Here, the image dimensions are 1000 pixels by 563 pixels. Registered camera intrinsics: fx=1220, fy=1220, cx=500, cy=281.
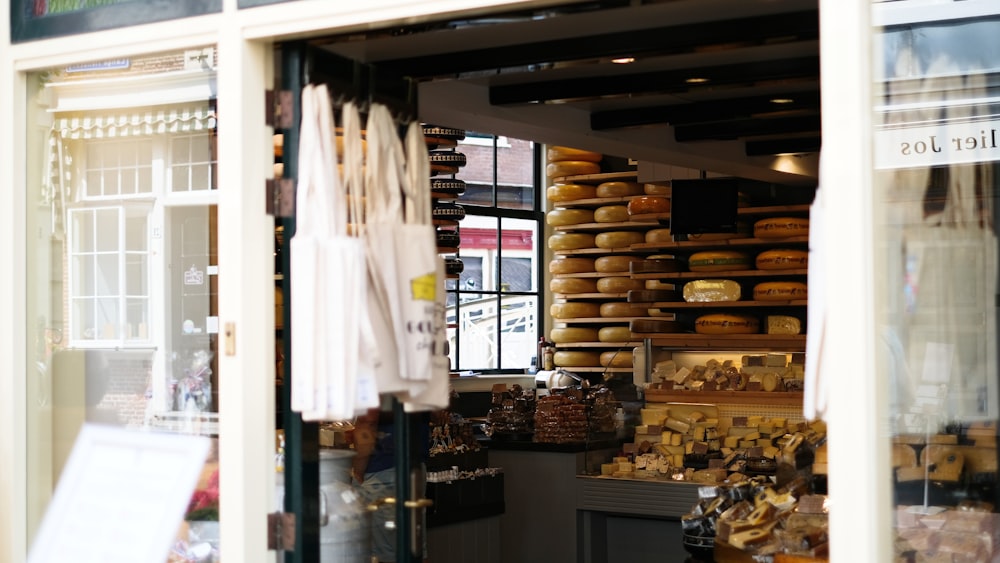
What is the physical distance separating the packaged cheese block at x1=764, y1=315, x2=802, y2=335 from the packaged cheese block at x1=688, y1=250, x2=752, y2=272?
2.03 ft

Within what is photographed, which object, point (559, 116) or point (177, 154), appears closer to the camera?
point (177, 154)

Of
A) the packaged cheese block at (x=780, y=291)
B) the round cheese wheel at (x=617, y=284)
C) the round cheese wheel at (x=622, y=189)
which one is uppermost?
the round cheese wheel at (x=622, y=189)

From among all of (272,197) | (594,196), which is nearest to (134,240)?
(272,197)

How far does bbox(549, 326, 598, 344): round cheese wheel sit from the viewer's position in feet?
38.3

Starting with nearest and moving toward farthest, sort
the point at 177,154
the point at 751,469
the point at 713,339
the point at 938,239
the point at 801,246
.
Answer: the point at 938,239 → the point at 177,154 → the point at 751,469 → the point at 713,339 → the point at 801,246

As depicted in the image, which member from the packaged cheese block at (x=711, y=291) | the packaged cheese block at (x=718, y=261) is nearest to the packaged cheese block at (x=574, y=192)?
the packaged cheese block at (x=718, y=261)

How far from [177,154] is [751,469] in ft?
13.7

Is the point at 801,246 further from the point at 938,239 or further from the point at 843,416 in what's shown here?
the point at 843,416

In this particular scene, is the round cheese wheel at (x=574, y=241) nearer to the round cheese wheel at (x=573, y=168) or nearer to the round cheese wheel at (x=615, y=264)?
the round cheese wheel at (x=615, y=264)

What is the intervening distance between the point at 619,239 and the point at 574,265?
2.67 feet

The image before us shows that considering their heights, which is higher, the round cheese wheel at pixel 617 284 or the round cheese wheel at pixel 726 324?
the round cheese wheel at pixel 617 284

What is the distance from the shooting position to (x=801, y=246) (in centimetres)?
931

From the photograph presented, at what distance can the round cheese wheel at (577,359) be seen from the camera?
37.9 ft

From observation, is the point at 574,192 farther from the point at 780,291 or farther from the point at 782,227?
the point at 780,291
